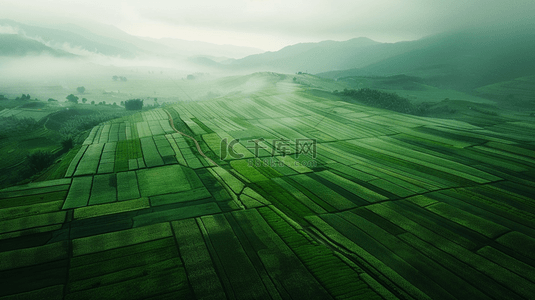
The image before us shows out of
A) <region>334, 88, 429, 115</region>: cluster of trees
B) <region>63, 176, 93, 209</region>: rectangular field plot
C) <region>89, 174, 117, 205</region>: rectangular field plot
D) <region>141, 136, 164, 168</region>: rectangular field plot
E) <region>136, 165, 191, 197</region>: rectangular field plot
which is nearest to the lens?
<region>63, 176, 93, 209</region>: rectangular field plot

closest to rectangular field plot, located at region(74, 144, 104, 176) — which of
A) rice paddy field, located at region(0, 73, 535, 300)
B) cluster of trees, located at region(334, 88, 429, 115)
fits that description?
rice paddy field, located at region(0, 73, 535, 300)

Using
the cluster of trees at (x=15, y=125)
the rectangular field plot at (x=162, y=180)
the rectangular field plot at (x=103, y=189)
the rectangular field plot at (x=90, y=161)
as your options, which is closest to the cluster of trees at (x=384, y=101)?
the rectangular field plot at (x=162, y=180)

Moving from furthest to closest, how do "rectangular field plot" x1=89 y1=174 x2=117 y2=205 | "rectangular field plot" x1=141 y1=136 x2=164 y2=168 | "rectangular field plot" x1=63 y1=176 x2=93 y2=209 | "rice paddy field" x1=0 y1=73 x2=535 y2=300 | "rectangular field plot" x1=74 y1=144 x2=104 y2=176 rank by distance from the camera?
1. "rectangular field plot" x1=141 y1=136 x2=164 y2=168
2. "rectangular field plot" x1=74 y1=144 x2=104 y2=176
3. "rectangular field plot" x1=89 y1=174 x2=117 y2=205
4. "rectangular field plot" x1=63 y1=176 x2=93 y2=209
5. "rice paddy field" x1=0 y1=73 x2=535 y2=300

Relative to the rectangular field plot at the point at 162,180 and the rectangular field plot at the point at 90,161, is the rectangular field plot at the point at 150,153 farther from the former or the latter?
the rectangular field plot at the point at 90,161

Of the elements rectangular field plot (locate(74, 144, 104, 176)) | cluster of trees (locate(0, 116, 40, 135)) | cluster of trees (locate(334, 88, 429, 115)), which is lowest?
cluster of trees (locate(0, 116, 40, 135))

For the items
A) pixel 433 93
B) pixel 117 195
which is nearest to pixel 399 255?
pixel 117 195

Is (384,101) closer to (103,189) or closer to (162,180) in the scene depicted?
(162,180)

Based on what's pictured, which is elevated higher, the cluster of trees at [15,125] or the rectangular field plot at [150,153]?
the rectangular field plot at [150,153]

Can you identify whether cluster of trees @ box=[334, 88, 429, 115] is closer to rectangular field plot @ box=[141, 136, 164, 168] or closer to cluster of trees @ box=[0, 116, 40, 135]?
rectangular field plot @ box=[141, 136, 164, 168]

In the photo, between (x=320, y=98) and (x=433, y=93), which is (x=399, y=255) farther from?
(x=433, y=93)
